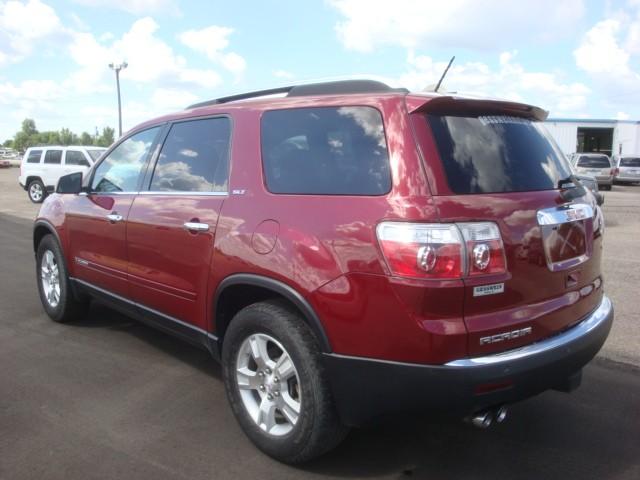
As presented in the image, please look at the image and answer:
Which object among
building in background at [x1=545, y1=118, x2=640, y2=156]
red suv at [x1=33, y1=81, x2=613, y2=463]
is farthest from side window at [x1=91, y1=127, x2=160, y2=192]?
building in background at [x1=545, y1=118, x2=640, y2=156]

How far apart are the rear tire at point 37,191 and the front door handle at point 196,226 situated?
58.6 ft

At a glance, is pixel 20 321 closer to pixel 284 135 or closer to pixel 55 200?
pixel 55 200

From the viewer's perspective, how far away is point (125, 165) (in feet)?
14.1

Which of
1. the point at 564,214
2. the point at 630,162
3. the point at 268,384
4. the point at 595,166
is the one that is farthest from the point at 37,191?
the point at 630,162

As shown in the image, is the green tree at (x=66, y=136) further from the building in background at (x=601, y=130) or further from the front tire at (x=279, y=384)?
the front tire at (x=279, y=384)

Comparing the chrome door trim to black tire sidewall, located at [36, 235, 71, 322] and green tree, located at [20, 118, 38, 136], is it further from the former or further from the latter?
green tree, located at [20, 118, 38, 136]

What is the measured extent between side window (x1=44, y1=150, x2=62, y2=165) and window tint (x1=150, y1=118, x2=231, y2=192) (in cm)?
1719

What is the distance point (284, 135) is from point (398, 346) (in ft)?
4.26

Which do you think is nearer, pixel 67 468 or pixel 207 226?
pixel 67 468

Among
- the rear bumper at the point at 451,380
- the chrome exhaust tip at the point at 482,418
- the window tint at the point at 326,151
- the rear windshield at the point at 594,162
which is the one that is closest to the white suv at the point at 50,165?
the window tint at the point at 326,151

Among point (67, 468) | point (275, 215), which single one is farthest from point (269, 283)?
point (67, 468)

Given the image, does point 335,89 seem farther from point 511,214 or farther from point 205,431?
point 205,431

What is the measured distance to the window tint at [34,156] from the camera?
19.6 meters

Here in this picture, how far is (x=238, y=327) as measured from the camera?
3.04 meters
